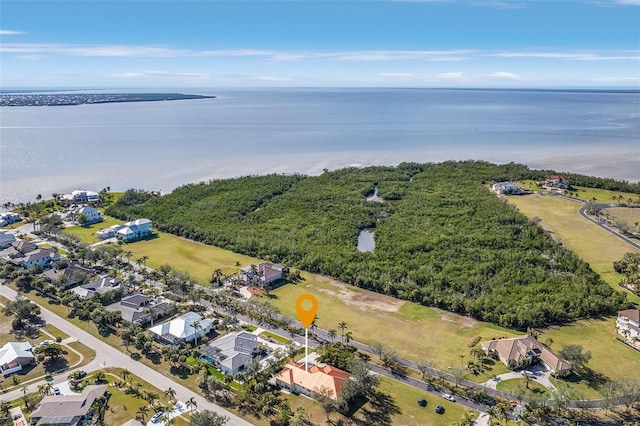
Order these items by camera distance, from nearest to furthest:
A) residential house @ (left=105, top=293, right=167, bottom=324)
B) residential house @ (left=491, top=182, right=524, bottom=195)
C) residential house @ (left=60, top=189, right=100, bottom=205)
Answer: residential house @ (left=105, top=293, right=167, bottom=324), residential house @ (left=60, top=189, right=100, bottom=205), residential house @ (left=491, top=182, right=524, bottom=195)

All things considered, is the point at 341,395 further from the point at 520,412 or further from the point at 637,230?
the point at 637,230

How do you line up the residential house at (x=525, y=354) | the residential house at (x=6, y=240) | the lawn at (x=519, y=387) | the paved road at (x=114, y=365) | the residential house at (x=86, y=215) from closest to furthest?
the paved road at (x=114, y=365) → the lawn at (x=519, y=387) → the residential house at (x=525, y=354) → the residential house at (x=6, y=240) → the residential house at (x=86, y=215)

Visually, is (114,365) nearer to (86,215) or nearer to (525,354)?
(525,354)

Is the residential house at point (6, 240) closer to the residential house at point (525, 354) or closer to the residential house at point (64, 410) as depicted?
the residential house at point (64, 410)

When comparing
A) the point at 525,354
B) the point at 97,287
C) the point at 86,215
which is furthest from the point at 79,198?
the point at 525,354

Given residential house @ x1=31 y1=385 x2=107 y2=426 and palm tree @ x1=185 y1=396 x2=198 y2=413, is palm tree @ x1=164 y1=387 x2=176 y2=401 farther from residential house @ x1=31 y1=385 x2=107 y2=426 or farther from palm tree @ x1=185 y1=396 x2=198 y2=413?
residential house @ x1=31 y1=385 x2=107 y2=426

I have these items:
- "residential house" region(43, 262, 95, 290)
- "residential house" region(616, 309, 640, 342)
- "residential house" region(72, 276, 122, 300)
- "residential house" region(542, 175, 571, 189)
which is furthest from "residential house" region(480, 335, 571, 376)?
"residential house" region(542, 175, 571, 189)

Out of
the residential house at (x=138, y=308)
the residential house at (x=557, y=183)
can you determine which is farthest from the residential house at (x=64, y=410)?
the residential house at (x=557, y=183)
